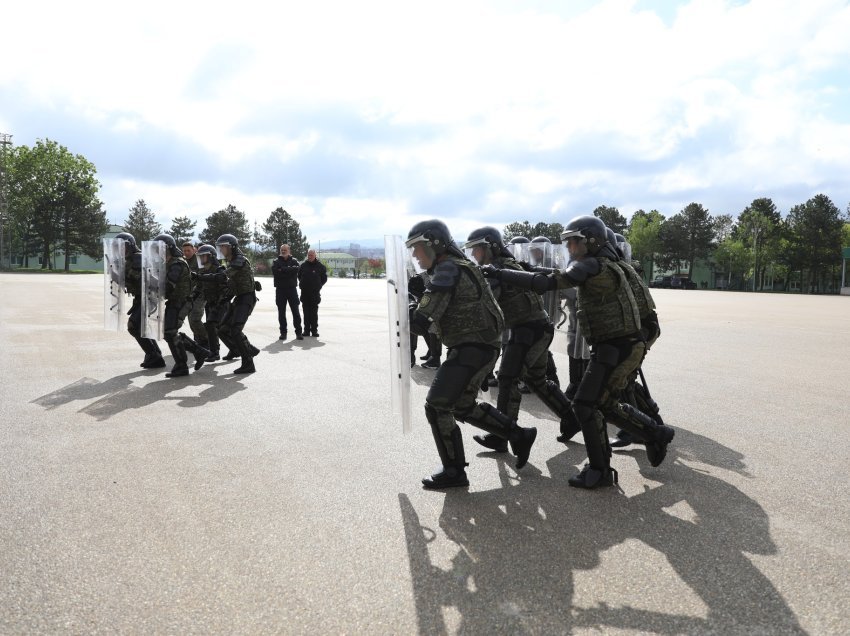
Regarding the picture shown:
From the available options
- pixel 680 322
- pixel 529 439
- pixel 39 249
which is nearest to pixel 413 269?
pixel 529 439

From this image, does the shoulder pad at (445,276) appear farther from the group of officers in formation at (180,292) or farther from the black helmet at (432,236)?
the group of officers in formation at (180,292)

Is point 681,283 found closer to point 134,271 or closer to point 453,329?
point 134,271

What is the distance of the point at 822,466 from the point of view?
15.0 ft

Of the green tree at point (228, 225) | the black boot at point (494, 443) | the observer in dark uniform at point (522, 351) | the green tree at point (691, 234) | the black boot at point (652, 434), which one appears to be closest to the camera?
the black boot at point (652, 434)

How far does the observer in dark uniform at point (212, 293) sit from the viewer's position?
9336mm

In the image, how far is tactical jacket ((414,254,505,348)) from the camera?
12.9ft

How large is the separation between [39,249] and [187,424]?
315 ft

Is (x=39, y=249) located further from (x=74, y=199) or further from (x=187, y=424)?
(x=187, y=424)

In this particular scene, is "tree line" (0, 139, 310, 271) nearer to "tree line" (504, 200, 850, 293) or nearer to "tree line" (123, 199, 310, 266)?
"tree line" (123, 199, 310, 266)

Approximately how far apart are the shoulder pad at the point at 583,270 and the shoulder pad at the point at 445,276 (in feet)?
2.41

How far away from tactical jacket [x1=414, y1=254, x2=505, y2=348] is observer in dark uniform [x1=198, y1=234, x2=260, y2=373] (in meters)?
5.11

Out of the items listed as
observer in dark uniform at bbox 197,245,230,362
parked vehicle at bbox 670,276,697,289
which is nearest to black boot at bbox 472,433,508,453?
observer in dark uniform at bbox 197,245,230,362

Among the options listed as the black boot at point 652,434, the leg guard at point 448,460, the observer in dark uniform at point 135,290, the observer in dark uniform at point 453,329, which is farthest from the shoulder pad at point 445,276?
the observer in dark uniform at point 135,290

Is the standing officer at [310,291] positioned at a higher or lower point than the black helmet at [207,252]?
lower
